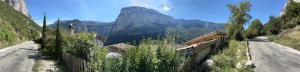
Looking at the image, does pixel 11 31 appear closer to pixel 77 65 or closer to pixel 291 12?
pixel 77 65

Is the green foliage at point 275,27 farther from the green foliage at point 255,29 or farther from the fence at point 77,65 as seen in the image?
the fence at point 77,65

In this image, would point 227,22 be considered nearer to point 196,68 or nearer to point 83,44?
point 196,68

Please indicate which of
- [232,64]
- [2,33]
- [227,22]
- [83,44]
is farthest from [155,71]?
[227,22]

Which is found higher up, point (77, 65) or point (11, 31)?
point (11, 31)

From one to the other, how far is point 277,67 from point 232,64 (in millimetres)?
3917

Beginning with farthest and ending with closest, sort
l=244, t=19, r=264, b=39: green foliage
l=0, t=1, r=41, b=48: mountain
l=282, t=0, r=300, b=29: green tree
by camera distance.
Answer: l=244, t=19, r=264, b=39: green foliage, l=282, t=0, r=300, b=29: green tree, l=0, t=1, r=41, b=48: mountain

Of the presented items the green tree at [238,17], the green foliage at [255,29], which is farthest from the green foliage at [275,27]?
the green tree at [238,17]

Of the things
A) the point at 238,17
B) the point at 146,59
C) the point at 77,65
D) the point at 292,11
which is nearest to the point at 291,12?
the point at 292,11

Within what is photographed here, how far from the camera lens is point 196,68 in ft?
122

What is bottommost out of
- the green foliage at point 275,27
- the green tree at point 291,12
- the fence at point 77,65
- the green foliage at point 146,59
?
the fence at point 77,65

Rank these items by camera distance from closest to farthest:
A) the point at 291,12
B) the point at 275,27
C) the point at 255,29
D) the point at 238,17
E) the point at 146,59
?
the point at 146,59 < the point at 238,17 < the point at 291,12 < the point at 275,27 < the point at 255,29

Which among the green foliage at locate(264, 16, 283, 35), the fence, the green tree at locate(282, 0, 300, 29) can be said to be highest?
the green tree at locate(282, 0, 300, 29)

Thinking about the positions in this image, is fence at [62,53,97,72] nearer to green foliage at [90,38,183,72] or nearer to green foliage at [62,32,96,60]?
green foliage at [90,38,183,72]

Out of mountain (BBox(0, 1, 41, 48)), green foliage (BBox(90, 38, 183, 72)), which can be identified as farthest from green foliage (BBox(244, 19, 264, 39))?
green foliage (BBox(90, 38, 183, 72))
